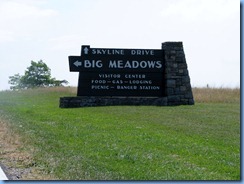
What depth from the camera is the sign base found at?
17516 millimetres

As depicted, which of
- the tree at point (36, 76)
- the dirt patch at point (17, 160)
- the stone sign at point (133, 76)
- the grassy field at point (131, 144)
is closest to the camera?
the dirt patch at point (17, 160)

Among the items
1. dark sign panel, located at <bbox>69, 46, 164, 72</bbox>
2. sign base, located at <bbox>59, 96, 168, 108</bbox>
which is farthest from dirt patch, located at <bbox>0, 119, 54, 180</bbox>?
dark sign panel, located at <bbox>69, 46, 164, 72</bbox>

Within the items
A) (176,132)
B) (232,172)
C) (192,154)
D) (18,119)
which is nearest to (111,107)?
(18,119)

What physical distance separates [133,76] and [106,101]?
63.7 inches

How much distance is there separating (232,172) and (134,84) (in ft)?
39.0

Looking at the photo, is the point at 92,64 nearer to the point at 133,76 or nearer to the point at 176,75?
the point at 133,76

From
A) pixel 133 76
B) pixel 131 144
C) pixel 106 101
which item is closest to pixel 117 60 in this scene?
pixel 133 76

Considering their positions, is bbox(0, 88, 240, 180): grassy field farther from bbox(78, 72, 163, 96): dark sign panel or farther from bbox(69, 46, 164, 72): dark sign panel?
bbox(69, 46, 164, 72): dark sign panel

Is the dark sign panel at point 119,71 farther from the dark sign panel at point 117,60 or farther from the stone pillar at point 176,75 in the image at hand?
the stone pillar at point 176,75

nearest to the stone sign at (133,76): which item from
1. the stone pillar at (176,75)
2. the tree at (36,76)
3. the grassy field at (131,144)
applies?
the stone pillar at (176,75)

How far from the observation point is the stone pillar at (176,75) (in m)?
18.7

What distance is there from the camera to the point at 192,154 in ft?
26.5

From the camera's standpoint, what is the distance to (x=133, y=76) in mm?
18750

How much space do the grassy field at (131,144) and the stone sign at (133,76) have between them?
134 inches
